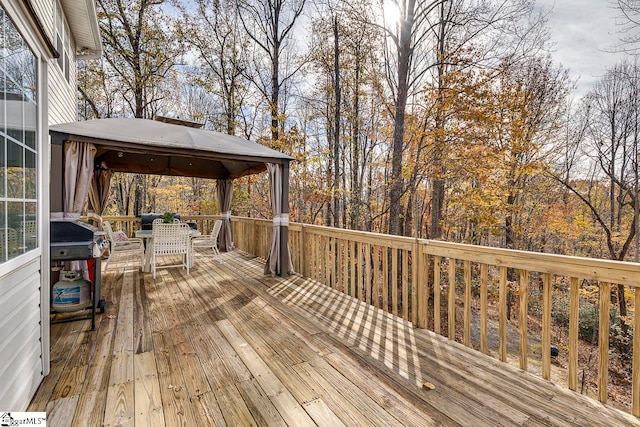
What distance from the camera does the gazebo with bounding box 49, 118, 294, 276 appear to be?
350 centimetres

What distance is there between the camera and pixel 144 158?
6316 mm

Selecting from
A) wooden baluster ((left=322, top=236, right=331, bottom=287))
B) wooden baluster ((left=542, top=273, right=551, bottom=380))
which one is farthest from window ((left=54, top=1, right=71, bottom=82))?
wooden baluster ((left=542, top=273, right=551, bottom=380))

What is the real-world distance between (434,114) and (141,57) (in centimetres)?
952

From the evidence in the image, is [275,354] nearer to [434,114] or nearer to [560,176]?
[434,114]

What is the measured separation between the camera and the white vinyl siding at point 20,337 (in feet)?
4.76

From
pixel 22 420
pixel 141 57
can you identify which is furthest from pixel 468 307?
pixel 141 57

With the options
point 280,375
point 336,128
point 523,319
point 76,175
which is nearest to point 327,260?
point 280,375

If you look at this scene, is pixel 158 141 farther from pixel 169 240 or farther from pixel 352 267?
pixel 352 267

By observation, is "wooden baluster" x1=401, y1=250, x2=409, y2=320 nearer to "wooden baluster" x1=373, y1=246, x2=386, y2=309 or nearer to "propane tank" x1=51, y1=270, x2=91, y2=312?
"wooden baluster" x1=373, y1=246, x2=386, y2=309

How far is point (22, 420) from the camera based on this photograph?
59.6 inches

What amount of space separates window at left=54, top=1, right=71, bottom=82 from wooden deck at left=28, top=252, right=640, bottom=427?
485cm

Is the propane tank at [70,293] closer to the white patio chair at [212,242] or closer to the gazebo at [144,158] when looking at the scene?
the gazebo at [144,158]

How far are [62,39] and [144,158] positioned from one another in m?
2.39

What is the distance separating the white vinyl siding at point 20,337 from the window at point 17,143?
169mm
